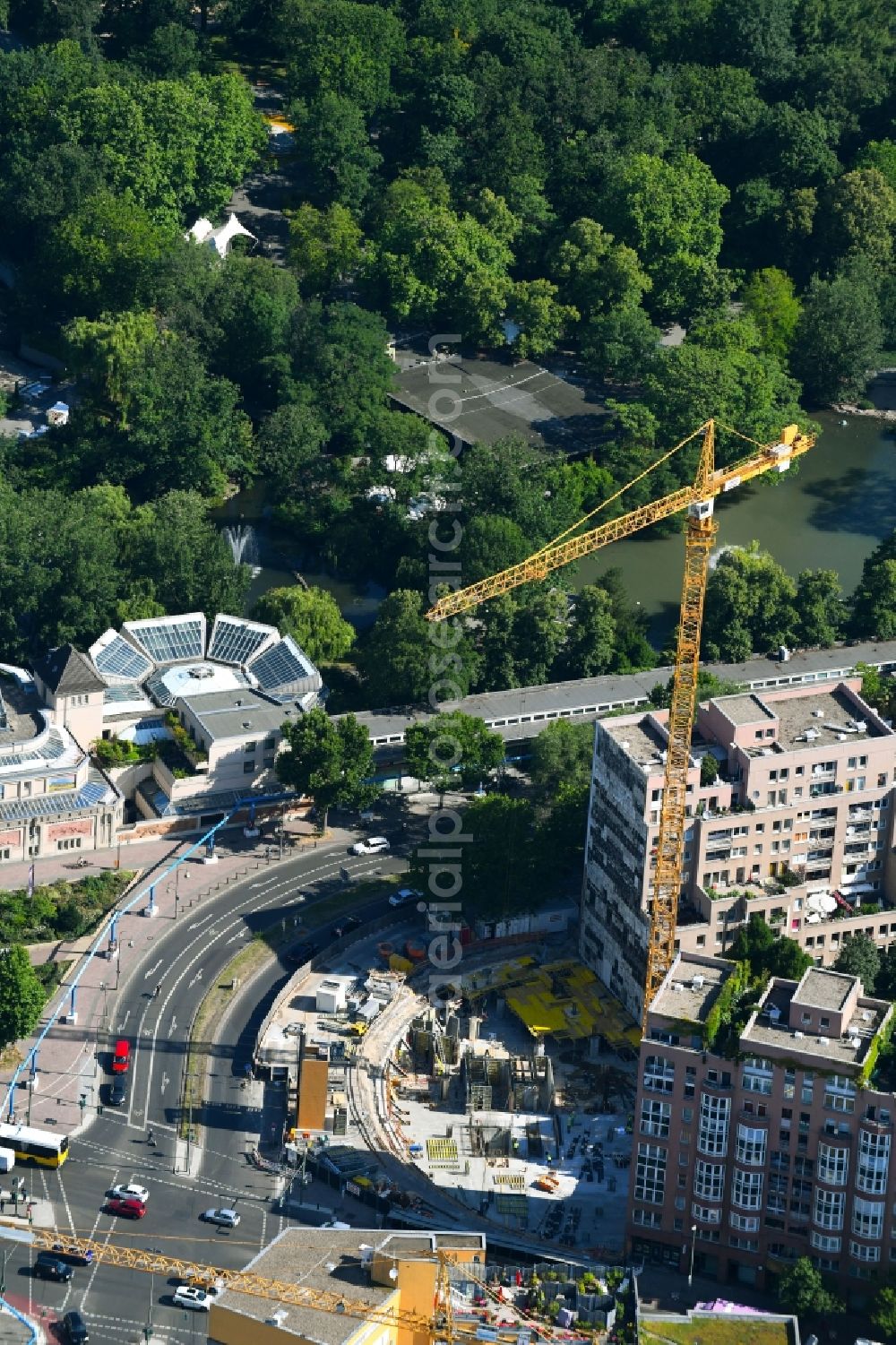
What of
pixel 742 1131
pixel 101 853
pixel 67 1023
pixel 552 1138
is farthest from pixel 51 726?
pixel 742 1131

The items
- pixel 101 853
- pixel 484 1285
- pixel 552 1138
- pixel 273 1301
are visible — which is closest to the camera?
pixel 273 1301

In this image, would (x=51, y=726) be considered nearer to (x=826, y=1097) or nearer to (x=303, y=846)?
(x=303, y=846)

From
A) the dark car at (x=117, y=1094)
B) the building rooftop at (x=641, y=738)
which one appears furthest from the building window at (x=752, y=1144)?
the dark car at (x=117, y=1094)

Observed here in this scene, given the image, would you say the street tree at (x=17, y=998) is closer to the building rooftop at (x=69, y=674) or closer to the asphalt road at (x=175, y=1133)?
the asphalt road at (x=175, y=1133)

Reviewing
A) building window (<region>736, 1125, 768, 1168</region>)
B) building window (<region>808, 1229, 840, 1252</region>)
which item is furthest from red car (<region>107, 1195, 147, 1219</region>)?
building window (<region>808, 1229, 840, 1252</region>)

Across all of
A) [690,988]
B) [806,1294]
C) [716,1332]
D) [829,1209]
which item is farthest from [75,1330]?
[829,1209]

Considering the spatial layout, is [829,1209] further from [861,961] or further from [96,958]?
[96,958]

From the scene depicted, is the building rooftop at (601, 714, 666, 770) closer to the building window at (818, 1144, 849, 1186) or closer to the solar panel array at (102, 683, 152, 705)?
A: the building window at (818, 1144, 849, 1186)
